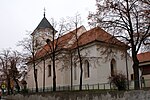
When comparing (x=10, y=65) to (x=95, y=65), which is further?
(x=10, y=65)

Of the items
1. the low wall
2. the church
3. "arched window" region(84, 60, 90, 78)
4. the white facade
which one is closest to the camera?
the low wall

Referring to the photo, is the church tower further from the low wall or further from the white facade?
the low wall

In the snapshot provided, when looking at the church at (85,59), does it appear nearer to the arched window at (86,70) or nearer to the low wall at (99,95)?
the arched window at (86,70)

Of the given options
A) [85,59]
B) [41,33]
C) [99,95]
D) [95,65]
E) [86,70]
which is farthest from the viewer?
[41,33]

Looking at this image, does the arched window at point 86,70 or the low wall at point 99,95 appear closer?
the low wall at point 99,95

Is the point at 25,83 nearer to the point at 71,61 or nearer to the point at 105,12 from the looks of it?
the point at 71,61

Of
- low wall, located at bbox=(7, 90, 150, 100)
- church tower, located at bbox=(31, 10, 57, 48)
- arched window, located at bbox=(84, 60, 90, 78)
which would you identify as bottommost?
low wall, located at bbox=(7, 90, 150, 100)

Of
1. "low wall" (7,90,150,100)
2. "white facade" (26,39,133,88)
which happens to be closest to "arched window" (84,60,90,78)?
"white facade" (26,39,133,88)

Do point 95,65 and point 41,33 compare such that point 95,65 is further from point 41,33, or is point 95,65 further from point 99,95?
point 99,95

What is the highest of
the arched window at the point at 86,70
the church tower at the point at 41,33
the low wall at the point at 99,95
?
the church tower at the point at 41,33

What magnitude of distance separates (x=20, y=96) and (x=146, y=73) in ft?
83.9

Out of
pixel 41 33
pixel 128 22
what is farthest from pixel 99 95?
pixel 41 33

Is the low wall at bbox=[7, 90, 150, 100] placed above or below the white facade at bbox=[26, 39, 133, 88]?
below

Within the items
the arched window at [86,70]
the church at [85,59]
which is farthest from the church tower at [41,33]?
the arched window at [86,70]
